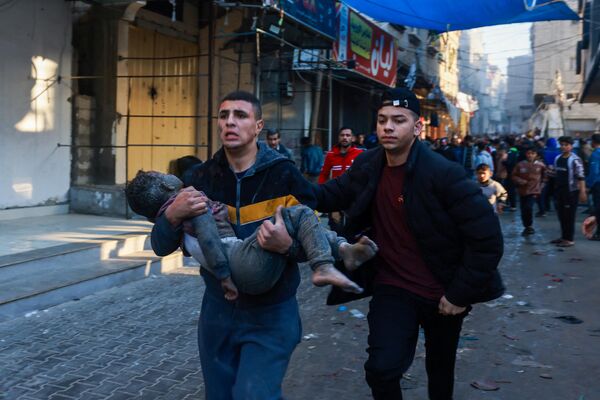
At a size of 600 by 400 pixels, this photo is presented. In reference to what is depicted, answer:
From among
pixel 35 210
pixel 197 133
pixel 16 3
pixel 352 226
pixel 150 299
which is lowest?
pixel 150 299

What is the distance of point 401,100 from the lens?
119 inches

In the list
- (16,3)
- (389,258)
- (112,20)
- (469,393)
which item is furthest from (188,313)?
(112,20)

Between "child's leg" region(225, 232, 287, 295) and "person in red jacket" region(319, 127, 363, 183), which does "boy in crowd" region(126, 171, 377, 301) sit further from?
"person in red jacket" region(319, 127, 363, 183)

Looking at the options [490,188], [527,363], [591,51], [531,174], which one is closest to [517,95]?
[591,51]

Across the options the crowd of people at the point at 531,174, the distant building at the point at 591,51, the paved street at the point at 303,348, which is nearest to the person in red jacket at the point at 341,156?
the crowd of people at the point at 531,174

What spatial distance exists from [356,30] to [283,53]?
224 cm

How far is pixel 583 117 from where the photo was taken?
4031 centimetres

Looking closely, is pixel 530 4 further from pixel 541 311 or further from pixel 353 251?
pixel 353 251

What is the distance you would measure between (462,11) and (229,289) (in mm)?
7584

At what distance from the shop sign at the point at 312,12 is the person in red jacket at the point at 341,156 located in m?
2.96

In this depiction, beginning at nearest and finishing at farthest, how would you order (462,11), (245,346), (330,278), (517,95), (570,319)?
(330,278)
(245,346)
(570,319)
(462,11)
(517,95)

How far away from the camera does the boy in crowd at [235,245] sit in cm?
230

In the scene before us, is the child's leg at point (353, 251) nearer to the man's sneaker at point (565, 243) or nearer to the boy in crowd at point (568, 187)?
the boy in crowd at point (568, 187)

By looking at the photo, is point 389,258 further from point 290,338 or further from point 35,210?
point 35,210
